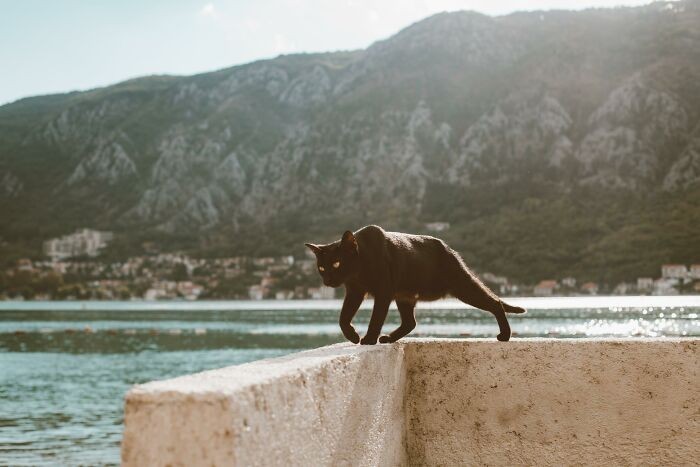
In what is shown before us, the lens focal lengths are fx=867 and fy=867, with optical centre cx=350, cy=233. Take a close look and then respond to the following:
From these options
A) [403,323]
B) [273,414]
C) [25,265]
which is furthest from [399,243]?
[25,265]

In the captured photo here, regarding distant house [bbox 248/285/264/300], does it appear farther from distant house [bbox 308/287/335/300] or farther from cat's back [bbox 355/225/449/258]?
cat's back [bbox 355/225/449/258]

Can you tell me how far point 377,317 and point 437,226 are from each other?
428ft

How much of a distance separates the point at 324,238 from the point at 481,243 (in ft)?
74.9

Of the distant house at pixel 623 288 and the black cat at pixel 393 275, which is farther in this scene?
the distant house at pixel 623 288

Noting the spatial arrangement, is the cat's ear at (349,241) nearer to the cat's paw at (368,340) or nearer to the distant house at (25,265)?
the cat's paw at (368,340)

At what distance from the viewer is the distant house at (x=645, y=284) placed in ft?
420

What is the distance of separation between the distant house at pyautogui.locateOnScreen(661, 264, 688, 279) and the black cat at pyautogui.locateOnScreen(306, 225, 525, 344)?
124094 millimetres

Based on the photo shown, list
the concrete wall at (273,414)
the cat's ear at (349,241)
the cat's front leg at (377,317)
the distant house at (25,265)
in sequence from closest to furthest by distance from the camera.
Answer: the concrete wall at (273,414), the cat's ear at (349,241), the cat's front leg at (377,317), the distant house at (25,265)

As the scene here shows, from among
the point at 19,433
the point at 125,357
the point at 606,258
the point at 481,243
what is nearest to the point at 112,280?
the point at 481,243

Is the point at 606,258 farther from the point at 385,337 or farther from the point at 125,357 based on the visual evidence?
the point at 385,337

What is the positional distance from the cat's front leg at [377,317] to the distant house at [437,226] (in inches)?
5023

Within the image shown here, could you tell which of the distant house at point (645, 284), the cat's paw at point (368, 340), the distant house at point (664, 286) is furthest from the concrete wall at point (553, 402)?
the distant house at point (645, 284)

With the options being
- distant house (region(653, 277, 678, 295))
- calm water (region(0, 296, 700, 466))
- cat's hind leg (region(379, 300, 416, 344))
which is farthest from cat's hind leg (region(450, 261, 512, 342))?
distant house (region(653, 277, 678, 295))

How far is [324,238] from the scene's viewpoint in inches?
5010
